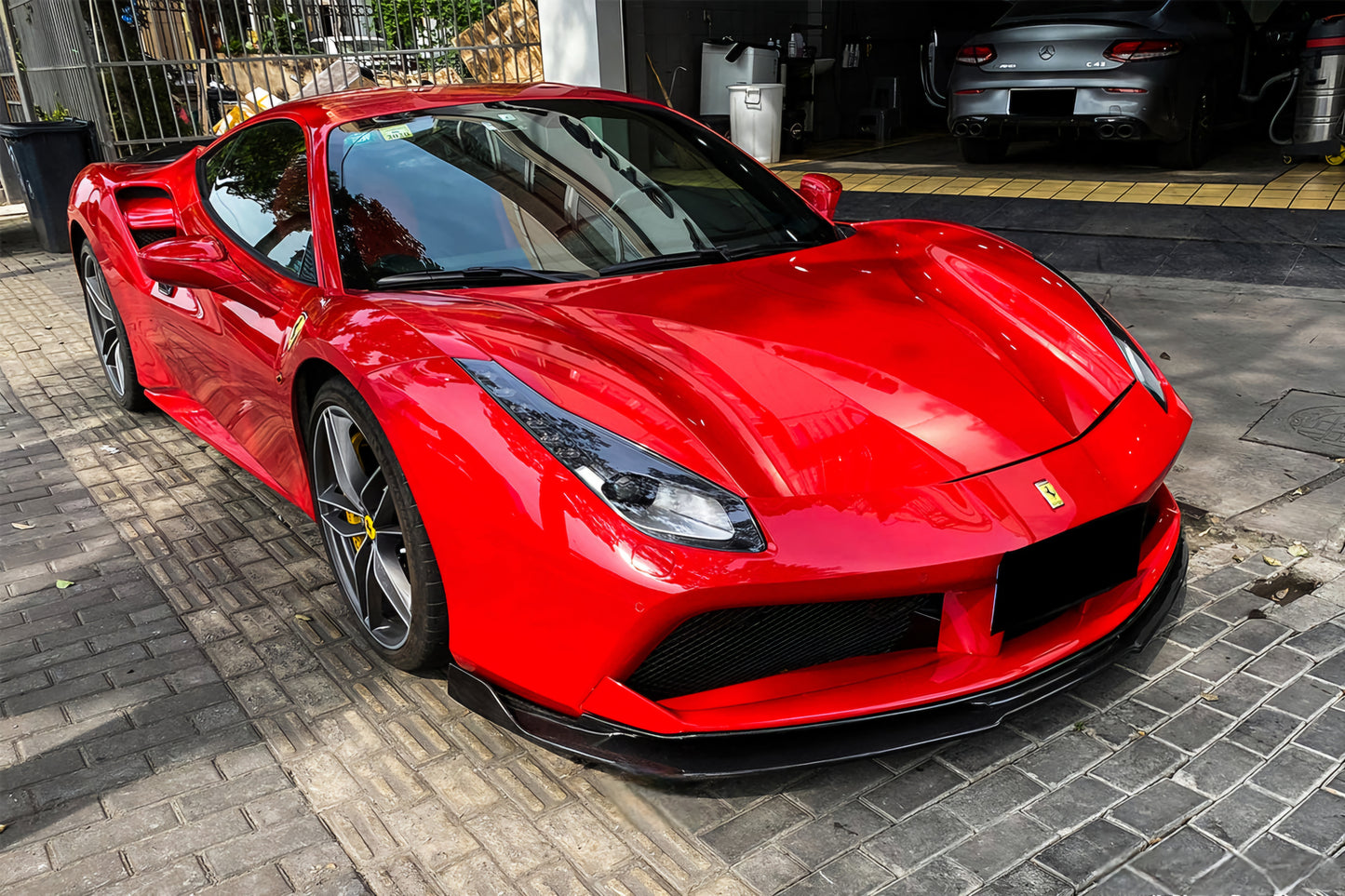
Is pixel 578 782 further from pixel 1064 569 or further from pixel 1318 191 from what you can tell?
pixel 1318 191

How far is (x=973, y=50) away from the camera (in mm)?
8023

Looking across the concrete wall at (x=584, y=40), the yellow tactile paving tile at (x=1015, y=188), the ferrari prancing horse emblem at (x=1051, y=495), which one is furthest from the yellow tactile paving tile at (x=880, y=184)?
the ferrari prancing horse emblem at (x=1051, y=495)

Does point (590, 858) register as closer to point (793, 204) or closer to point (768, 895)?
point (768, 895)

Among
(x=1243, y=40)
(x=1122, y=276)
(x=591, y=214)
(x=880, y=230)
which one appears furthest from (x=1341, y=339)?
(x=1243, y=40)

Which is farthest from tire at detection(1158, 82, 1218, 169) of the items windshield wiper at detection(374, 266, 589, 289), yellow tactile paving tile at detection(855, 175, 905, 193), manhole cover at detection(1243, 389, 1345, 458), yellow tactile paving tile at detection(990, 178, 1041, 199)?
windshield wiper at detection(374, 266, 589, 289)

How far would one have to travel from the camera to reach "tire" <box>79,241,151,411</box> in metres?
4.36

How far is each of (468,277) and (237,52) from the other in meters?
6.44

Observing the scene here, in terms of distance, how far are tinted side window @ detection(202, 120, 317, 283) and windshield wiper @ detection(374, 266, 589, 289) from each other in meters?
0.28

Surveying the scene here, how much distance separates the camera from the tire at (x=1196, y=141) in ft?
25.6

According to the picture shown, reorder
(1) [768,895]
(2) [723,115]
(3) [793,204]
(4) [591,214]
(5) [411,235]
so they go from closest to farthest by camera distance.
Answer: (1) [768,895] → (5) [411,235] → (4) [591,214] → (3) [793,204] → (2) [723,115]

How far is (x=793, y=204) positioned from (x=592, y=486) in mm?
1658

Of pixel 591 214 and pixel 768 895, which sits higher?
pixel 591 214

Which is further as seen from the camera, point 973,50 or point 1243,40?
point 1243,40

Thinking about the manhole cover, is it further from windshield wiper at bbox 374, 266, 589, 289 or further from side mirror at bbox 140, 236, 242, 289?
side mirror at bbox 140, 236, 242, 289
